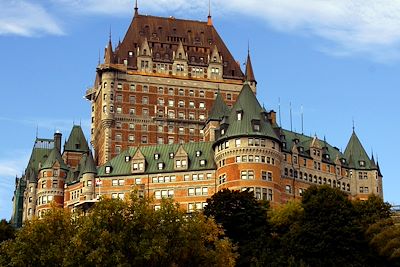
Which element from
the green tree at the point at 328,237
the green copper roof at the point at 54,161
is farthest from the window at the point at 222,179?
the green copper roof at the point at 54,161

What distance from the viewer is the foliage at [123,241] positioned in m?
96.5

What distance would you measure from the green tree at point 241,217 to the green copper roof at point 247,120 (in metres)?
21.2

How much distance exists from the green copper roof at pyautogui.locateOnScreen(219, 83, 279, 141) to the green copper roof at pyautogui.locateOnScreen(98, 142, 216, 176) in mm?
7111

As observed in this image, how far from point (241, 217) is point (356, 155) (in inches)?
2352

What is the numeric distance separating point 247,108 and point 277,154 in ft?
33.9

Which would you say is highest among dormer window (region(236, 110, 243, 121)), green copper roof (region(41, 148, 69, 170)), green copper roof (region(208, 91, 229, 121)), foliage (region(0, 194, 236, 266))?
green copper roof (region(208, 91, 229, 121))

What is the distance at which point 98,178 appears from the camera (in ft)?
546

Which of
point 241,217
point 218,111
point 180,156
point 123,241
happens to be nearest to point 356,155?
point 218,111

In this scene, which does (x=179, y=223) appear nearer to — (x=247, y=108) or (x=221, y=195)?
(x=221, y=195)

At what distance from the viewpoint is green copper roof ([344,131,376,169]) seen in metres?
180

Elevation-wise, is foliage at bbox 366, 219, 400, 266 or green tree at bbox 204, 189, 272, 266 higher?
green tree at bbox 204, 189, 272, 266

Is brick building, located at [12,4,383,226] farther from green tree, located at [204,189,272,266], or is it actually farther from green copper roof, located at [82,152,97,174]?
green tree, located at [204,189,272,266]

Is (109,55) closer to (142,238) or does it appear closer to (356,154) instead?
(356,154)

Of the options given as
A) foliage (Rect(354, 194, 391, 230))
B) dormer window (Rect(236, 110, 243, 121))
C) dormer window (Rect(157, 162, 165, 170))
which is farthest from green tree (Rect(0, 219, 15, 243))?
foliage (Rect(354, 194, 391, 230))
